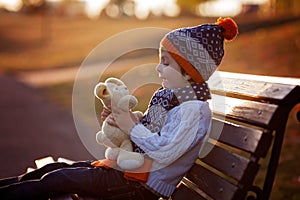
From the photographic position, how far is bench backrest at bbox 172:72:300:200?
9.12 feet

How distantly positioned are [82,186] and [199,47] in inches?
39.4

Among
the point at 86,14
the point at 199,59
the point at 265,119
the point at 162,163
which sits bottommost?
the point at 162,163

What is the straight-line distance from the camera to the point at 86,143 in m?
8.05

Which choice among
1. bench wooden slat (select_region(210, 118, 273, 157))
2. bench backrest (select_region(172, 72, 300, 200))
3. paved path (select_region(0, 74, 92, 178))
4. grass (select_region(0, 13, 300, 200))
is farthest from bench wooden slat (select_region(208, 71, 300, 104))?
paved path (select_region(0, 74, 92, 178))

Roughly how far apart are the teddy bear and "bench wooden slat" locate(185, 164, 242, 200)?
0.41 metres

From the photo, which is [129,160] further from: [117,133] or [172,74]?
[172,74]

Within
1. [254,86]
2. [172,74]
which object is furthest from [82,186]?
[254,86]

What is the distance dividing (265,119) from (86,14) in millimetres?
62233

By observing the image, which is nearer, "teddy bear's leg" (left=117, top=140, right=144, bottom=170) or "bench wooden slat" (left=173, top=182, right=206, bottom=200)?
"teddy bear's leg" (left=117, top=140, right=144, bottom=170)

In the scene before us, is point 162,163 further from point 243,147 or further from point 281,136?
point 281,136

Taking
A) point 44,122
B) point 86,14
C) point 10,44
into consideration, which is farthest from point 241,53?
point 86,14

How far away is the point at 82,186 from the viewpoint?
3150 mm

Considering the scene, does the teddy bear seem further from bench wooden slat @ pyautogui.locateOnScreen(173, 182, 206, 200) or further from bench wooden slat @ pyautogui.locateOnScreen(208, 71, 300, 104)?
bench wooden slat @ pyautogui.locateOnScreen(208, 71, 300, 104)

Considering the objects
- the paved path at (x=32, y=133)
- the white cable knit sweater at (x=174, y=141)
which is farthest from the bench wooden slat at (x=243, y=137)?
the paved path at (x=32, y=133)
